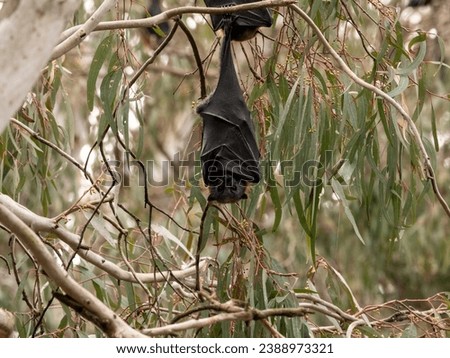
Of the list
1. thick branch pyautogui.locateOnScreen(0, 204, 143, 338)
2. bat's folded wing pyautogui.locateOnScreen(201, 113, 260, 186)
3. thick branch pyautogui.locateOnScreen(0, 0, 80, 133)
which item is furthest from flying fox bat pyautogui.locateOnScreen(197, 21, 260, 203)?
thick branch pyautogui.locateOnScreen(0, 0, 80, 133)

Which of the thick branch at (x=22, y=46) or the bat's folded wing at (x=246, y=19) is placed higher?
the bat's folded wing at (x=246, y=19)

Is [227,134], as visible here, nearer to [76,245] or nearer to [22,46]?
[76,245]

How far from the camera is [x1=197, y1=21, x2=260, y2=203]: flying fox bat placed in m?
2.50

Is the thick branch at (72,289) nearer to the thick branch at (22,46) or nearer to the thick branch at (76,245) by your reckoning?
the thick branch at (22,46)

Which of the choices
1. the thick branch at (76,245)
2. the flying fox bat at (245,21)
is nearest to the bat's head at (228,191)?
the thick branch at (76,245)

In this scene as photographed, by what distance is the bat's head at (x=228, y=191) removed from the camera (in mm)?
2400

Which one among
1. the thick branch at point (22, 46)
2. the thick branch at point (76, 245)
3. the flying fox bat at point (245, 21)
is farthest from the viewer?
the flying fox bat at point (245, 21)

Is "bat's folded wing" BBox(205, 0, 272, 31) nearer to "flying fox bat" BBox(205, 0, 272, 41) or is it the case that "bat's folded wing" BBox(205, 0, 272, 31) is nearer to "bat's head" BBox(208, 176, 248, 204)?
"flying fox bat" BBox(205, 0, 272, 41)

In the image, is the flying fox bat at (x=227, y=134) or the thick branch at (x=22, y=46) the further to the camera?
the flying fox bat at (x=227, y=134)

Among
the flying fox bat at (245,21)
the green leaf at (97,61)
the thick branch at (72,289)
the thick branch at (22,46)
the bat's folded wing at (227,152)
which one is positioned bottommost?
the thick branch at (72,289)

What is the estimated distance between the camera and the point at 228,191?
2410mm

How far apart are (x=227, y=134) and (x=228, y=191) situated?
0.23 meters

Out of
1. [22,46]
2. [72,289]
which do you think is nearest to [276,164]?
[72,289]

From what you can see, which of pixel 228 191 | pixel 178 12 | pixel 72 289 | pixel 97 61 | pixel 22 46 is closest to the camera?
pixel 22 46
